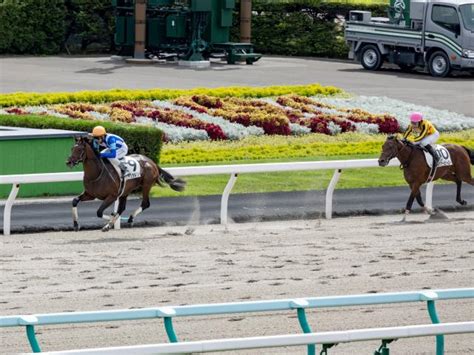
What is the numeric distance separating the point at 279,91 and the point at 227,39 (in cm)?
932

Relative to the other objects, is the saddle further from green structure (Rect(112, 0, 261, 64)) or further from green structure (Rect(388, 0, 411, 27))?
green structure (Rect(112, 0, 261, 64))

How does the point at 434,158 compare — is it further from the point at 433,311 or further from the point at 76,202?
the point at 433,311

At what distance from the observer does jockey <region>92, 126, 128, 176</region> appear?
17.3 m

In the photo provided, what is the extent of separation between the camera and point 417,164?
18656mm

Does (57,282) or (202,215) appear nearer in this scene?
(57,282)

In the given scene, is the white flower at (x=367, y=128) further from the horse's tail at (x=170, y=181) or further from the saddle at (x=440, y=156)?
the horse's tail at (x=170, y=181)

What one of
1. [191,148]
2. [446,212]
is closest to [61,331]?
[446,212]

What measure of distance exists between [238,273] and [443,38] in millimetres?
22373

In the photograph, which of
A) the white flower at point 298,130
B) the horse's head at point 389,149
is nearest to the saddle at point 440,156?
the horse's head at point 389,149

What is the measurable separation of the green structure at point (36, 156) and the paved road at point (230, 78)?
11.8 m

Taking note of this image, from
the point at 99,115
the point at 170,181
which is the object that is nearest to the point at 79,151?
the point at 170,181

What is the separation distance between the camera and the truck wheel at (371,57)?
37656 mm

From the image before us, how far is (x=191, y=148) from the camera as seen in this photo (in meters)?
23.8

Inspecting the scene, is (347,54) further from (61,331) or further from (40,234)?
(61,331)
